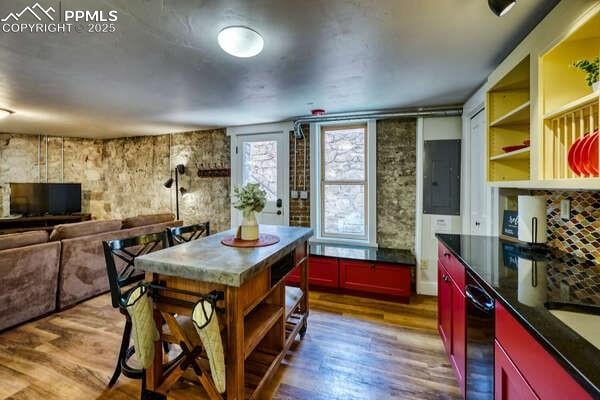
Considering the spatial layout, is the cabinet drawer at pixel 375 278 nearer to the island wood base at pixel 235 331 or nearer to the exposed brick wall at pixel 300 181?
the exposed brick wall at pixel 300 181

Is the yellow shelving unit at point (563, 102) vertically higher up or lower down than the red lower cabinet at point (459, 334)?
higher up

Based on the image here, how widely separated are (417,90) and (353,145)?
118 cm

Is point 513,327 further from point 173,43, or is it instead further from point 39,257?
point 39,257

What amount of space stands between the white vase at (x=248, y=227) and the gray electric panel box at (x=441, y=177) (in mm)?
2277

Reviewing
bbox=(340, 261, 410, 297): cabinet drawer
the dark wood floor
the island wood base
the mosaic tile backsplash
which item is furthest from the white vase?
the mosaic tile backsplash

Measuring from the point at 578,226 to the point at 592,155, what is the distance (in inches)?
24.7

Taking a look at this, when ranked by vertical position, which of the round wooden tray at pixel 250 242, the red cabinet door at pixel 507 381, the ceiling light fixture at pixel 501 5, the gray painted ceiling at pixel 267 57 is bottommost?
the red cabinet door at pixel 507 381

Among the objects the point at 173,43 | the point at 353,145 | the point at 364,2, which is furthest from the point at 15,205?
the point at 364,2

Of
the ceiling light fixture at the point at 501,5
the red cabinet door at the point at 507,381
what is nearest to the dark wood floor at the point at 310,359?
the red cabinet door at the point at 507,381

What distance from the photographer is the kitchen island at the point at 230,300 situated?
1.37 m

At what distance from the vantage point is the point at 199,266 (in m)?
1.40

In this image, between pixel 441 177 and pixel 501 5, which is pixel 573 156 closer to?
pixel 501 5

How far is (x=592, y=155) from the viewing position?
1.20 m

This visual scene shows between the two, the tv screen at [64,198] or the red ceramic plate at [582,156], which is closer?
the red ceramic plate at [582,156]
